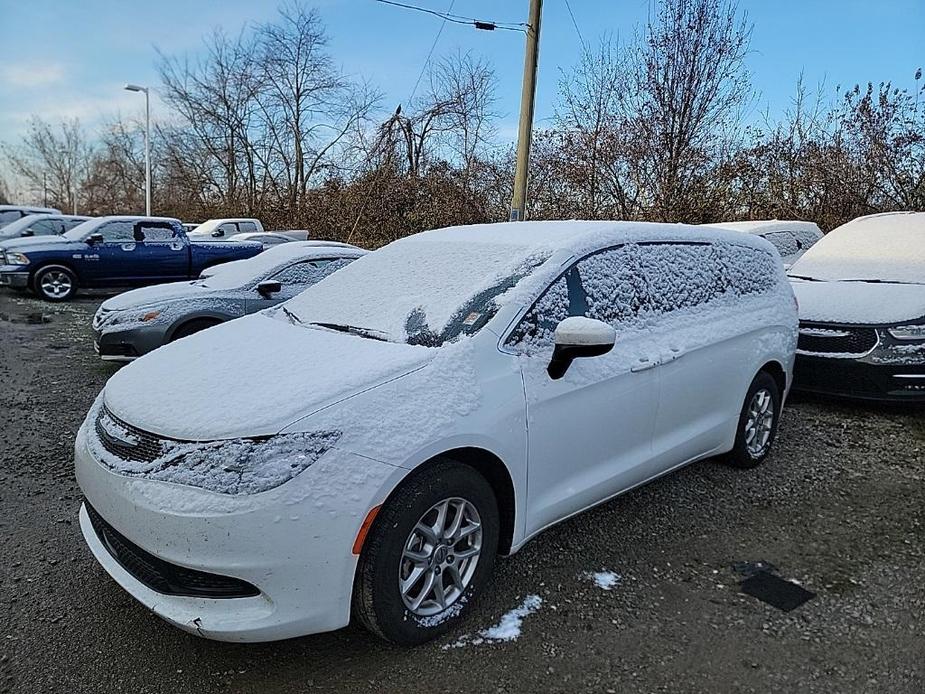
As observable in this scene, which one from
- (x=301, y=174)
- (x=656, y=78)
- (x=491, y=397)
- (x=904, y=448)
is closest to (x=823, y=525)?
(x=904, y=448)

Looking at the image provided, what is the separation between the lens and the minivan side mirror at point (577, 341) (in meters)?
2.78

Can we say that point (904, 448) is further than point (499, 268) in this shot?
Yes

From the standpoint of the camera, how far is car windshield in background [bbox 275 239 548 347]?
2941 mm

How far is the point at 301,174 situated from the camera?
96.6 ft

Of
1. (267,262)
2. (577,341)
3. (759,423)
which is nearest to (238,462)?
(577,341)

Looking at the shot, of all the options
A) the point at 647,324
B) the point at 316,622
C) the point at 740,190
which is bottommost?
the point at 316,622

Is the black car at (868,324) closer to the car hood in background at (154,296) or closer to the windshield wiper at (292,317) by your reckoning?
the windshield wiper at (292,317)

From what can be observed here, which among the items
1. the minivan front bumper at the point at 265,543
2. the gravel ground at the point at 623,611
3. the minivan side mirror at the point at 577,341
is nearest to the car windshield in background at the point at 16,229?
the gravel ground at the point at 623,611

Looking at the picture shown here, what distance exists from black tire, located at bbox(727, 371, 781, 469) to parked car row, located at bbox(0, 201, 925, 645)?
0.02 meters

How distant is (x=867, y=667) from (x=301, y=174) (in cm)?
2953

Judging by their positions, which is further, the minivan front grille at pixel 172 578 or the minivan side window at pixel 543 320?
the minivan side window at pixel 543 320

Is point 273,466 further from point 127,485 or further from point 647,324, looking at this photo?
point 647,324

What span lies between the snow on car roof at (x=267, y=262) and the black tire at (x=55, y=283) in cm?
611

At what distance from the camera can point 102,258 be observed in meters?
12.2
